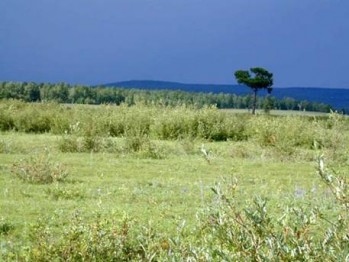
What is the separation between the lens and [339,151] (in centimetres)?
1992

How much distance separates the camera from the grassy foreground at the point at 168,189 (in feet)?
11.1

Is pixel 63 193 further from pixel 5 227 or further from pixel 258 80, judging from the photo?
pixel 258 80

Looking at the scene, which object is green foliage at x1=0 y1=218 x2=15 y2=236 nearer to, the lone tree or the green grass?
the green grass

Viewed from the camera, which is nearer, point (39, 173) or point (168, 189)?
point (168, 189)

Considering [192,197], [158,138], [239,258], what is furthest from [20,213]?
[158,138]

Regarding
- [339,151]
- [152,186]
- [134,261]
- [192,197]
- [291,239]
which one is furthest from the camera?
[339,151]

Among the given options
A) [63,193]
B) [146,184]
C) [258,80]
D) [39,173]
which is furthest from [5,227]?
[258,80]

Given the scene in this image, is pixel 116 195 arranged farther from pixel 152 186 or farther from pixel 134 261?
pixel 134 261

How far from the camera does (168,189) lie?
42.7 feet

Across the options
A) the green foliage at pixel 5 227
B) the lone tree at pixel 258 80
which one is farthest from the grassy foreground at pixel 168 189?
the lone tree at pixel 258 80

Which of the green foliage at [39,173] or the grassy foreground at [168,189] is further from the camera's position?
the green foliage at [39,173]

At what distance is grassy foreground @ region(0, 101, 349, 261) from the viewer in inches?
133

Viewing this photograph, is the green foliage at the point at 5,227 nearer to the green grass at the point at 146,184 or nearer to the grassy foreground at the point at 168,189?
the grassy foreground at the point at 168,189

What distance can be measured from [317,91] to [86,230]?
197 m
